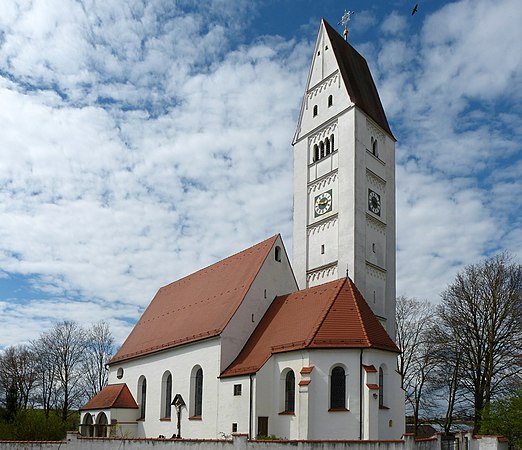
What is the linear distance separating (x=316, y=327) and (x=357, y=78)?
22.6 m

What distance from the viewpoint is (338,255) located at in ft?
129

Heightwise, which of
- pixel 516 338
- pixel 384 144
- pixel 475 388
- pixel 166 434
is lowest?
pixel 166 434

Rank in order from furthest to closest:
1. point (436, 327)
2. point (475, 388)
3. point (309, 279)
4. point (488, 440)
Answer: point (309, 279)
point (436, 327)
point (475, 388)
point (488, 440)

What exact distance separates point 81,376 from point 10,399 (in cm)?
1690

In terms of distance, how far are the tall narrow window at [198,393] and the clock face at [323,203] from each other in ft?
44.3

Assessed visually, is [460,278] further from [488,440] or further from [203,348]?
[203,348]

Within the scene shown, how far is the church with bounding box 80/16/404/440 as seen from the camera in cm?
2695

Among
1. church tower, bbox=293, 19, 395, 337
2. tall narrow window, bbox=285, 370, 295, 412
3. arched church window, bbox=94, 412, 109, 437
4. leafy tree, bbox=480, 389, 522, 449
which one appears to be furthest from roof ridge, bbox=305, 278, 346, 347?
arched church window, bbox=94, 412, 109, 437

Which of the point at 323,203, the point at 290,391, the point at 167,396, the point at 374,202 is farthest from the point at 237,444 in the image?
the point at 374,202

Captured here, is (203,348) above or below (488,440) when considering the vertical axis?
above

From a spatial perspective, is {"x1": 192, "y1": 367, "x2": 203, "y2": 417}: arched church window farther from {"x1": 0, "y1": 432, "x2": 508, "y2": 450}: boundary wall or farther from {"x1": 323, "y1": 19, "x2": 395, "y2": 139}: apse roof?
{"x1": 323, "y1": 19, "x2": 395, "y2": 139}: apse roof

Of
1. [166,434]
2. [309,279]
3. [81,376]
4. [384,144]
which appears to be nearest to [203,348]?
[166,434]

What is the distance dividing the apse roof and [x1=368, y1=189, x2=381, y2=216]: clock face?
5.15m

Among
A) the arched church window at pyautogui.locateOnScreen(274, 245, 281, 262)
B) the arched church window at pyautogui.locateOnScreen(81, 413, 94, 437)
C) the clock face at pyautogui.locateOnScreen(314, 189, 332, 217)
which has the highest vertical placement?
the clock face at pyautogui.locateOnScreen(314, 189, 332, 217)
